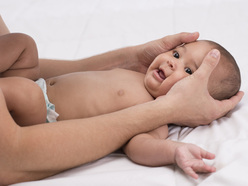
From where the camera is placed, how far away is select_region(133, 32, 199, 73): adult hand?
4.88ft

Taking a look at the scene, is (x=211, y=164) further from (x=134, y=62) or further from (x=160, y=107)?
(x=134, y=62)

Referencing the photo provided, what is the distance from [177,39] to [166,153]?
613 millimetres

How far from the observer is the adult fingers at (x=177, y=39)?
4.81 feet

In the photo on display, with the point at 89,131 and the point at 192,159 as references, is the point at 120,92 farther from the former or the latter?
the point at 192,159

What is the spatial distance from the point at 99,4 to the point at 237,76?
150 cm

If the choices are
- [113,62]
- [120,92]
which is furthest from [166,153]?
[113,62]

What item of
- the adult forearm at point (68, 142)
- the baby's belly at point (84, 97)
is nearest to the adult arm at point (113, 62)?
the baby's belly at point (84, 97)

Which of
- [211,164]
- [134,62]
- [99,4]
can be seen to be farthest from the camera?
[99,4]

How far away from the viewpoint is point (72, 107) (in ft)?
4.47

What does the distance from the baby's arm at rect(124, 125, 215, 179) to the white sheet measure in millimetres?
29

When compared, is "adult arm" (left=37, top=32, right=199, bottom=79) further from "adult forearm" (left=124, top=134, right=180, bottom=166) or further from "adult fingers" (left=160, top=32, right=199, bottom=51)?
"adult forearm" (left=124, top=134, right=180, bottom=166)

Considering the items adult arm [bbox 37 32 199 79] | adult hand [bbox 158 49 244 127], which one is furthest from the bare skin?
adult arm [bbox 37 32 199 79]

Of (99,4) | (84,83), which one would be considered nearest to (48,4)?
(99,4)

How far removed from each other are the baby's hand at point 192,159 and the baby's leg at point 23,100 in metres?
0.47
